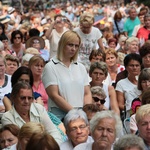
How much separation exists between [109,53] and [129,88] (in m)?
2.25

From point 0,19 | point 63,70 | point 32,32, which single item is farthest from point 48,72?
point 0,19

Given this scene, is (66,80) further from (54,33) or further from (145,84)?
(54,33)

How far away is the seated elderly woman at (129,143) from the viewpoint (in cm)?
661

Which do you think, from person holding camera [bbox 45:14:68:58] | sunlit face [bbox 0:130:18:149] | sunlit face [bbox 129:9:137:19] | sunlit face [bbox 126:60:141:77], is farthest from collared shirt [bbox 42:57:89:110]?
sunlit face [bbox 129:9:137:19]

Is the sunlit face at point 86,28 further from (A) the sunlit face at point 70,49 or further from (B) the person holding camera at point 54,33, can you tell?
(A) the sunlit face at point 70,49

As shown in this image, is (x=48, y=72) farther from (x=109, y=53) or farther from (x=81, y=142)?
(x=109, y=53)

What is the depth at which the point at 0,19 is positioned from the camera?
785 inches

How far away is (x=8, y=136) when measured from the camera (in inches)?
307

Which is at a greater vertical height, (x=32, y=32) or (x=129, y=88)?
(x=32, y=32)

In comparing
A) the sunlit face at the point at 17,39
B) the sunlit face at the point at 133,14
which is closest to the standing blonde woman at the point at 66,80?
the sunlit face at the point at 17,39

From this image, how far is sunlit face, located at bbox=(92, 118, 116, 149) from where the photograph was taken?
23.5 ft

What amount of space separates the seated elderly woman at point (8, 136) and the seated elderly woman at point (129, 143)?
1.48 metres

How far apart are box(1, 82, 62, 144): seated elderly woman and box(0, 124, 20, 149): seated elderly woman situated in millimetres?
489

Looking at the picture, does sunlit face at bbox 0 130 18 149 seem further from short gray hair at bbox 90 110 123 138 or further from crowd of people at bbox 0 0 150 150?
short gray hair at bbox 90 110 123 138
